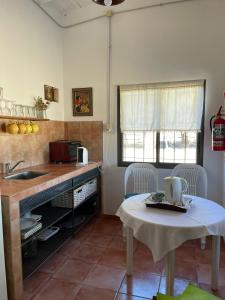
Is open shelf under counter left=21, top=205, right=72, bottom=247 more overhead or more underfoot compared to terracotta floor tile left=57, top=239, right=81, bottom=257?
more overhead

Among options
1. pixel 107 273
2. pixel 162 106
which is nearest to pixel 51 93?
pixel 162 106

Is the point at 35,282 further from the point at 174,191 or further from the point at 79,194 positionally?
the point at 174,191

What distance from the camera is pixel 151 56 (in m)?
3.13

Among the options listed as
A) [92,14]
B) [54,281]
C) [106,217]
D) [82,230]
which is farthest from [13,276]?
[92,14]

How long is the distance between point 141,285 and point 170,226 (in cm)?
90

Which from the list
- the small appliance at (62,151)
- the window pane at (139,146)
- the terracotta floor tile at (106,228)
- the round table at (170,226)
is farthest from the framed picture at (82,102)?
the round table at (170,226)

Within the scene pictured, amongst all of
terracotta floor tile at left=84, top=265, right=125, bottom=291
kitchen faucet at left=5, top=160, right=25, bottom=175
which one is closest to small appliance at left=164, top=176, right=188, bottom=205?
terracotta floor tile at left=84, top=265, right=125, bottom=291

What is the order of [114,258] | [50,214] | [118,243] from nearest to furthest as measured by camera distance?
[114,258] < [50,214] < [118,243]

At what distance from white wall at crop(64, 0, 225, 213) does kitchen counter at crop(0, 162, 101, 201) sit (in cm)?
81

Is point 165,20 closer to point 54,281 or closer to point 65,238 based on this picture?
point 65,238

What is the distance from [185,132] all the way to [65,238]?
2.04 m

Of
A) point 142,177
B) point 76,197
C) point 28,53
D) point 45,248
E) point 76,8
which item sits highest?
point 76,8

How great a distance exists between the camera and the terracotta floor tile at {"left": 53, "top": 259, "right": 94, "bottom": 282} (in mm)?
2115

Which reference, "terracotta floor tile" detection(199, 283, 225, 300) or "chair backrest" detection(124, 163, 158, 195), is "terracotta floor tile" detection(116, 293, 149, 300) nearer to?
"terracotta floor tile" detection(199, 283, 225, 300)
